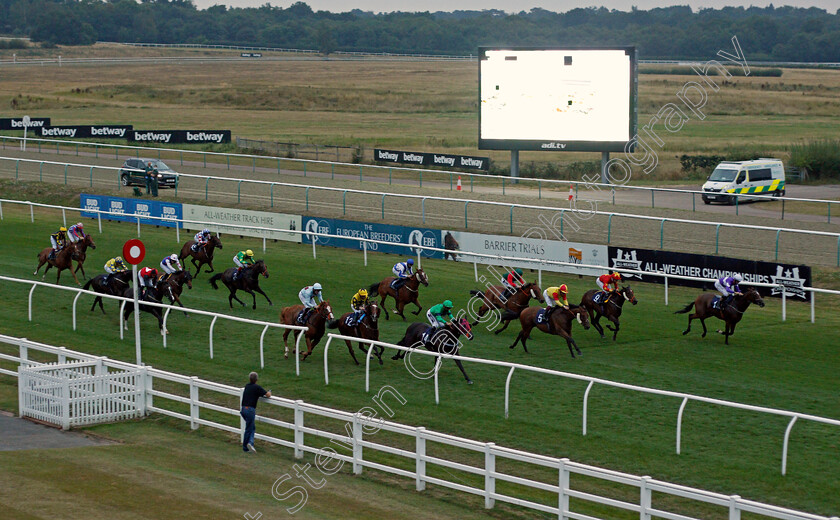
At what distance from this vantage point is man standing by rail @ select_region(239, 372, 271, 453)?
1414 cm


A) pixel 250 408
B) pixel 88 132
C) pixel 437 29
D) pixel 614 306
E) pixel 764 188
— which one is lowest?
pixel 250 408

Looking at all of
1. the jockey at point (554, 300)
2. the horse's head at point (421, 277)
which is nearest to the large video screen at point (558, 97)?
the horse's head at point (421, 277)

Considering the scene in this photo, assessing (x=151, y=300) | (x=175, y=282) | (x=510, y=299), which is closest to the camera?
(x=510, y=299)

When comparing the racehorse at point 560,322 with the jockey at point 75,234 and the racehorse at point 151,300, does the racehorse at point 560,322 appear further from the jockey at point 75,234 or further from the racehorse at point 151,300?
the jockey at point 75,234

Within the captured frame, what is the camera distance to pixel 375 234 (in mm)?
31656

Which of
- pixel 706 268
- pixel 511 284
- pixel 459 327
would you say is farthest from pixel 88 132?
pixel 459 327

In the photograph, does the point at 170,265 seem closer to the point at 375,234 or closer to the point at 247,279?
the point at 247,279

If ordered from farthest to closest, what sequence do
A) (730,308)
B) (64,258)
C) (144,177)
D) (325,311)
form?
(144,177) → (64,258) → (730,308) → (325,311)

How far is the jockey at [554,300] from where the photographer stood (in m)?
18.8

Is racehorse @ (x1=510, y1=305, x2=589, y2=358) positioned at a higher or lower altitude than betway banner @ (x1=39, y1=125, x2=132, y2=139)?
lower

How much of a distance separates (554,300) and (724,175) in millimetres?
24328

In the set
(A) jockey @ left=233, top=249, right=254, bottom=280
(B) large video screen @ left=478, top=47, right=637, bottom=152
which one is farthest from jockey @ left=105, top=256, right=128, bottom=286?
(B) large video screen @ left=478, top=47, right=637, bottom=152

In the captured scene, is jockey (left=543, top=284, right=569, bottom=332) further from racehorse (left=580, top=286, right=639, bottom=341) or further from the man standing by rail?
the man standing by rail

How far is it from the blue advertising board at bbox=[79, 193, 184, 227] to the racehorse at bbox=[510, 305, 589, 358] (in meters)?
18.5
